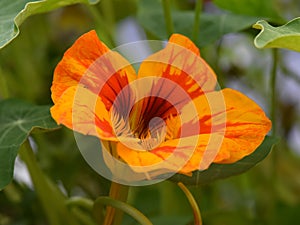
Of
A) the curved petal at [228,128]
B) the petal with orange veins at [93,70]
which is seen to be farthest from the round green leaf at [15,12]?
the curved petal at [228,128]

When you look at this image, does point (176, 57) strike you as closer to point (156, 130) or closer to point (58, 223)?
point (156, 130)

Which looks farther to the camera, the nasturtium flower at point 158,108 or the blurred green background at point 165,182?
the blurred green background at point 165,182

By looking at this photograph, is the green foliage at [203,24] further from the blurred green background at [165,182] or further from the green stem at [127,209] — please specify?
the green stem at [127,209]

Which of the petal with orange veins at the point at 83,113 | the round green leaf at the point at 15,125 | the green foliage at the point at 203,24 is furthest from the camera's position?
the green foliage at the point at 203,24

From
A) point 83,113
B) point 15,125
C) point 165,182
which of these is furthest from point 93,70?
point 165,182

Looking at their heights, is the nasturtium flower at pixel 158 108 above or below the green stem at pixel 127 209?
above

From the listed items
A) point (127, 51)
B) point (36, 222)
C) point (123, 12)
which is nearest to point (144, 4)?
point (127, 51)

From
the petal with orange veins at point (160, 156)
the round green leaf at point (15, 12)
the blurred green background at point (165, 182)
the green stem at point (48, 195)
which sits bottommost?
the blurred green background at point (165, 182)

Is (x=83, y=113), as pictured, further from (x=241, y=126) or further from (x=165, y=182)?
(x=165, y=182)
